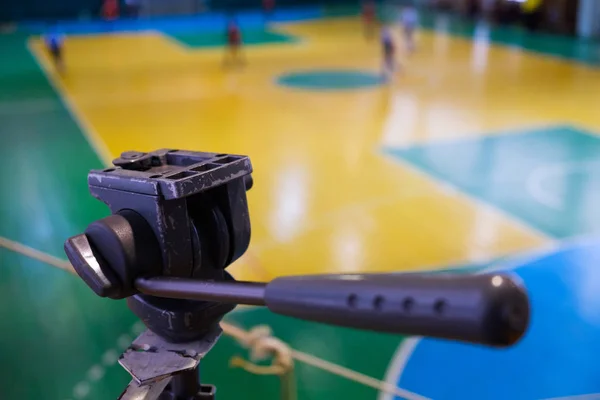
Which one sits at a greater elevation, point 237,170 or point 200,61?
point 237,170

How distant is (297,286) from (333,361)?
14.0 feet

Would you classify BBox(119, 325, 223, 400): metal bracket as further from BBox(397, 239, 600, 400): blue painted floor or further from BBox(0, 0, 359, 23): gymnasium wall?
BBox(0, 0, 359, 23): gymnasium wall

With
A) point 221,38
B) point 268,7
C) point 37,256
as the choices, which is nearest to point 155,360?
point 37,256

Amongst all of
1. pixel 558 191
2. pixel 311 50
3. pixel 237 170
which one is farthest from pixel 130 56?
pixel 237 170

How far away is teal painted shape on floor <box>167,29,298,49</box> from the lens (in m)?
22.1

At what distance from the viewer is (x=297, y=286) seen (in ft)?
3.17

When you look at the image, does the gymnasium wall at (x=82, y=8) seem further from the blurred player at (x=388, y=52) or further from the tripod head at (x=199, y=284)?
the tripod head at (x=199, y=284)

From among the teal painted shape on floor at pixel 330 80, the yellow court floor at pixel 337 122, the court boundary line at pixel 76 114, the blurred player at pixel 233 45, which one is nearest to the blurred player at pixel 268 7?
the yellow court floor at pixel 337 122

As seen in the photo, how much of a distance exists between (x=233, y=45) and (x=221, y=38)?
5826 mm

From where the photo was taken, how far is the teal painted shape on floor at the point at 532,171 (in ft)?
26.4

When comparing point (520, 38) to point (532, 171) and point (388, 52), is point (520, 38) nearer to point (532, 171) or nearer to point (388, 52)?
point (388, 52)

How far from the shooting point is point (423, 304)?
0.84 meters

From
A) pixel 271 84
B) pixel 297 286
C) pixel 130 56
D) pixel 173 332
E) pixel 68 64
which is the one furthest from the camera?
pixel 130 56

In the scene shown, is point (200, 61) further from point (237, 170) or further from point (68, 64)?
point (237, 170)
